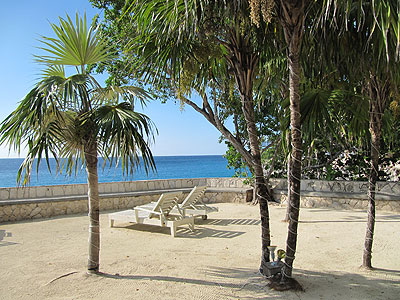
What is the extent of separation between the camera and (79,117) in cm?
468

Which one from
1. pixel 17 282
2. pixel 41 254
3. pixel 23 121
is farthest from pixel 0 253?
pixel 23 121

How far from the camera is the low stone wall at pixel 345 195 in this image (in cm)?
1003

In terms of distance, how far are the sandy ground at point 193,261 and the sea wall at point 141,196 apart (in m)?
0.78

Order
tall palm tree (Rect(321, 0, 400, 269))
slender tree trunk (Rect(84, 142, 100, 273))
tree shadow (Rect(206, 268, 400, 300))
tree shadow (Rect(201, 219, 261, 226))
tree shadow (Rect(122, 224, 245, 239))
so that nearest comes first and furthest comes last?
tall palm tree (Rect(321, 0, 400, 269)), tree shadow (Rect(206, 268, 400, 300)), slender tree trunk (Rect(84, 142, 100, 273)), tree shadow (Rect(122, 224, 245, 239)), tree shadow (Rect(201, 219, 261, 226))

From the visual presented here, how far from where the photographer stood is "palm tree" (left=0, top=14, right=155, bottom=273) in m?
4.12

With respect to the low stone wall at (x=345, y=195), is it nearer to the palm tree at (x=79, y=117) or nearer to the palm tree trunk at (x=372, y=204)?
the palm tree trunk at (x=372, y=204)

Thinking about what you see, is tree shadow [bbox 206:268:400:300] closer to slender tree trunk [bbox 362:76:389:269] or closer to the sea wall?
slender tree trunk [bbox 362:76:389:269]

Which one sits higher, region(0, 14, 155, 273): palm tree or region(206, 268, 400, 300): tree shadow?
region(0, 14, 155, 273): palm tree

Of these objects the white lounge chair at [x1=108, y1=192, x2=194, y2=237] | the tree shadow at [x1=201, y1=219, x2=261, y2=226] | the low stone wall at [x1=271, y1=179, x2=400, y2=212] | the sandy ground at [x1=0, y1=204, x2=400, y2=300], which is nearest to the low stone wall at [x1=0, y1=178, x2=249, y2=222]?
the sandy ground at [x1=0, y1=204, x2=400, y2=300]

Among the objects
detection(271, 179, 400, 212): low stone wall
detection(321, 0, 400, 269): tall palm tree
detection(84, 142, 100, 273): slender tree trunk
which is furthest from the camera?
detection(271, 179, 400, 212): low stone wall

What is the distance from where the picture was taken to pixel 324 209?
10531 mm

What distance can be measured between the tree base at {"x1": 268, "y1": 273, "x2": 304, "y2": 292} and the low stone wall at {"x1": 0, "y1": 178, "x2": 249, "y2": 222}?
24.4ft

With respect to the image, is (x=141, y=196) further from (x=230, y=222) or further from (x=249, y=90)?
(x=249, y=90)

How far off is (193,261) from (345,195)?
6642 mm
